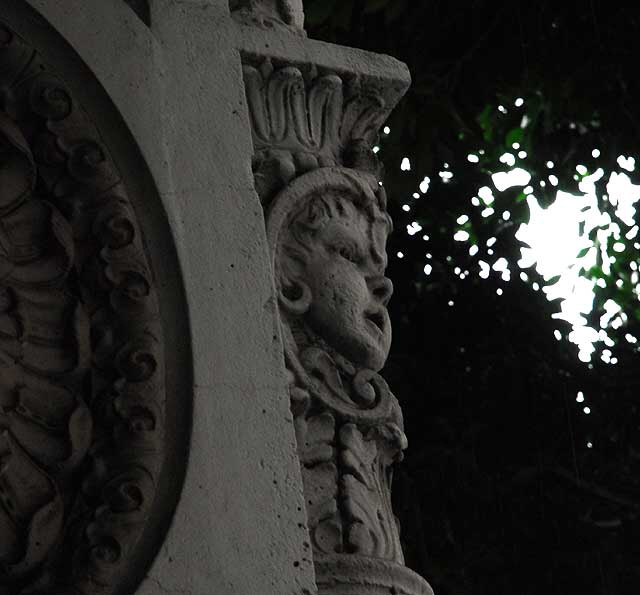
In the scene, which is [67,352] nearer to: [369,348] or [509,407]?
[369,348]

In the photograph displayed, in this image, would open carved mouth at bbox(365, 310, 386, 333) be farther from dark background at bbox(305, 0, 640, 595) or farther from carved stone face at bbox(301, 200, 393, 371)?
dark background at bbox(305, 0, 640, 595)

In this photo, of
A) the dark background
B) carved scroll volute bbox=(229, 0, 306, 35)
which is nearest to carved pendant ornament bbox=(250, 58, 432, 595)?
carved scroll volute bbox=(229, 0, 306, 35)

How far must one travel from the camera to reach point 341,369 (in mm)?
2766

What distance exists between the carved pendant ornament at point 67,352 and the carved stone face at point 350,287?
414 millimetres

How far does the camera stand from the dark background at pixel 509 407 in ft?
24.1

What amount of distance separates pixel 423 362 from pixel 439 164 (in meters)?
1.32

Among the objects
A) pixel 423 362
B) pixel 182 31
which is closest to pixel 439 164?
pixel 423 362

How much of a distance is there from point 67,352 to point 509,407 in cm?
587

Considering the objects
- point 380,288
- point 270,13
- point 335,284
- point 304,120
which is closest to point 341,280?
point 335,284

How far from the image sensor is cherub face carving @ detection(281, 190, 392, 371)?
2.77 m

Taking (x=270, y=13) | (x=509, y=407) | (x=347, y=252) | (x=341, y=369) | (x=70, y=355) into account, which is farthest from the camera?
(x=509, y=407)

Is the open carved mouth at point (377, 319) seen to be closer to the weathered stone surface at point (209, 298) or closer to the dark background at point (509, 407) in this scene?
the weathered stone surface at point (209, 298)

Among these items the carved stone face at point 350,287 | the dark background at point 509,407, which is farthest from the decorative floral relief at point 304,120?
the dark background at point 509,407

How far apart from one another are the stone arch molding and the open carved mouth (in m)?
0.52
